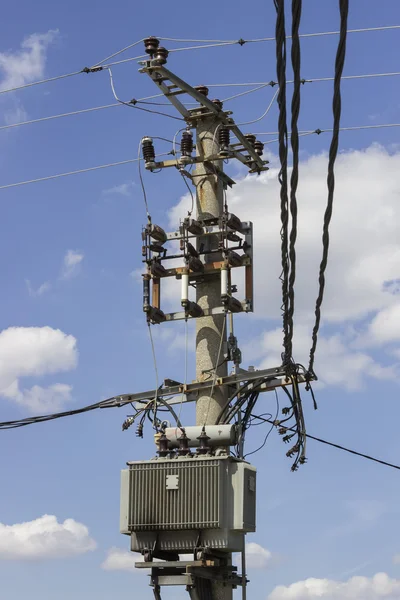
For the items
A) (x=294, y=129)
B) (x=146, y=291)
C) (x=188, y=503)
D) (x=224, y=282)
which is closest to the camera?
(x=294, y=129)

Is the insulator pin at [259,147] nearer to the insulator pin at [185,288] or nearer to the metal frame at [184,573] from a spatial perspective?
the insulator pin at [185,288]

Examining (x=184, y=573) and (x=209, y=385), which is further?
(x=209, y=385)

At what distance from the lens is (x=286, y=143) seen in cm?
787

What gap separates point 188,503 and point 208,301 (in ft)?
11.4

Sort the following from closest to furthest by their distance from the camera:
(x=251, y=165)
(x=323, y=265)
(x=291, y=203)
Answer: (x=291, y=203), (x=323, y=265), (x=251, y=165)

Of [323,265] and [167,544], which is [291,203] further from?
[167,544]

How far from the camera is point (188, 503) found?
13.5m

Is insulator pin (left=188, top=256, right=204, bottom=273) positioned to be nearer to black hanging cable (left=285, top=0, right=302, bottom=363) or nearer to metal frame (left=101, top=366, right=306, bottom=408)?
metal frame (left=101, top=366, right=306, bottom=408)

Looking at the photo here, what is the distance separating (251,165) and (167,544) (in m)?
6.34

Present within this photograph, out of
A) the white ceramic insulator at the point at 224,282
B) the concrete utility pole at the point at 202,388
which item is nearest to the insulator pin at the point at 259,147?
the concrete utility pole at the point at 202,388

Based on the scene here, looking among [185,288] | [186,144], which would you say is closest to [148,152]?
[186,144]

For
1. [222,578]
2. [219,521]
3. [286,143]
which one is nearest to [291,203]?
[286,143]

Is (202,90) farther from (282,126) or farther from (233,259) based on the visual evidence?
(282,126)

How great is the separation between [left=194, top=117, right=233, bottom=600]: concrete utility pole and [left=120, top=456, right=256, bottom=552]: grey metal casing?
1.75 meters
